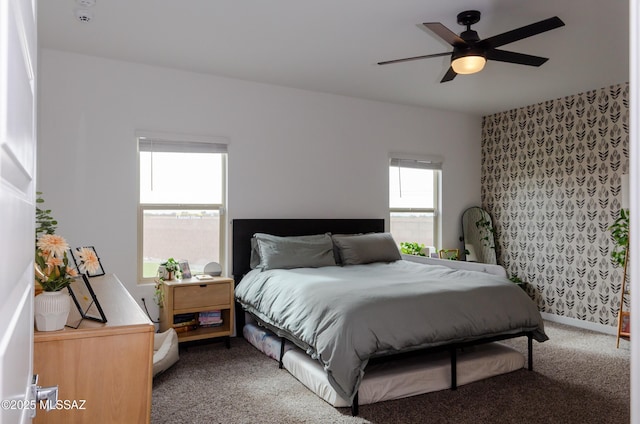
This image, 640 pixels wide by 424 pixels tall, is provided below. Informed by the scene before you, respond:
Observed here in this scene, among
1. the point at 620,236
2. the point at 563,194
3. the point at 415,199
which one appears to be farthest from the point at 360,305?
the point at 563,194

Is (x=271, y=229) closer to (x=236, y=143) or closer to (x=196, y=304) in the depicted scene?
(x=236, y=143)

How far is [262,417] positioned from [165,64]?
3.15m

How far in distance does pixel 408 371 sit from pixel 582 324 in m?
3.05

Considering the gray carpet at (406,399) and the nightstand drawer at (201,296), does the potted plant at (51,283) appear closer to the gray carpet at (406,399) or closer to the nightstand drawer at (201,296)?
the gray carpet at (406,399)

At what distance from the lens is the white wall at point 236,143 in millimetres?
3869

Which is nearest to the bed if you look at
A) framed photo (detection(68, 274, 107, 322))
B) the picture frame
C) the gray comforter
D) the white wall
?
the gray comforter

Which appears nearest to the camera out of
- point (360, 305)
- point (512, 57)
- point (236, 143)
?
point (360, 305)

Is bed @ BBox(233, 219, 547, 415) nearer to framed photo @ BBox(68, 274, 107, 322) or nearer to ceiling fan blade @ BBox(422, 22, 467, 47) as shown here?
framed photo @ BBox(68, 274, 107, 322)

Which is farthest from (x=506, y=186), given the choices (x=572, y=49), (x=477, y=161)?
(x=572, y=49)

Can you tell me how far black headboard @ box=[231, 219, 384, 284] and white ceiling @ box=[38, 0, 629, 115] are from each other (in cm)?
145

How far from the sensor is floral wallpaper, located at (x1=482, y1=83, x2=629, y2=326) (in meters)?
4.82

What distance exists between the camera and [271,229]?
470cm

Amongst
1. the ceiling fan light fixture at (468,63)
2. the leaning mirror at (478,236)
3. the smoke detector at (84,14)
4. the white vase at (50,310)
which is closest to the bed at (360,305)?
the ceiling fan light fixture at (468,63)

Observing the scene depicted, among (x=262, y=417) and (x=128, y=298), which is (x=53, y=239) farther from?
(x=262, y=417)
